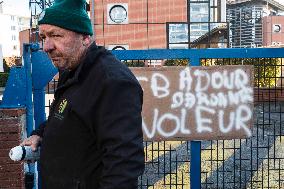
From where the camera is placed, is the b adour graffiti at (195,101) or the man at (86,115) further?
the b adour graffiti at (195,101)

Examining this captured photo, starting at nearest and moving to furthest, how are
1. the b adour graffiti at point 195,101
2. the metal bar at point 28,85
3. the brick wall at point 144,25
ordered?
the metal bar at point 28,85 < the b adour graffiti at point 195,101 < the brick wall at point 144,25

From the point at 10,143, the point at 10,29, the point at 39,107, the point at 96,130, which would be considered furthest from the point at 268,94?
the point at 10,29

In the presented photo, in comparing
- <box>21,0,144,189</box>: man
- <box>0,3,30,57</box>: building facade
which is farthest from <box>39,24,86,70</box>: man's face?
<box>0,3,30,57</box>: building facade

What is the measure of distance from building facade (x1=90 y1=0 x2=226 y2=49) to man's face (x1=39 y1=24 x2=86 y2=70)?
86.9ft

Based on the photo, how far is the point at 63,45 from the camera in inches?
73.2

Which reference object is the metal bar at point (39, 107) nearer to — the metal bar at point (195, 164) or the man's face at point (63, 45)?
the metal bar at point (195, 164)

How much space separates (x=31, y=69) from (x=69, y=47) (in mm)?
1505

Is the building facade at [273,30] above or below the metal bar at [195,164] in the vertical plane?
above

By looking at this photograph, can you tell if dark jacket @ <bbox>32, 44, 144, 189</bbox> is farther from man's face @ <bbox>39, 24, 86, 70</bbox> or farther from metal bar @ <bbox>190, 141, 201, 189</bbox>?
metal bar @ <bbox>190, 141, 201, 189</bbox>

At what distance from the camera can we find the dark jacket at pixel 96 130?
1.67m

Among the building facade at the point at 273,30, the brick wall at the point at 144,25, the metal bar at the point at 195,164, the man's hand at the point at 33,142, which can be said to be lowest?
the metal bar at the point at 195,164

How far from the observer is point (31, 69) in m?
3.27

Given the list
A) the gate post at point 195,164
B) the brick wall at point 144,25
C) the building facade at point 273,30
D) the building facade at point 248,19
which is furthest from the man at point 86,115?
the building facade at point 273,30

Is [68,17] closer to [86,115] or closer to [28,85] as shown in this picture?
[86,115]
